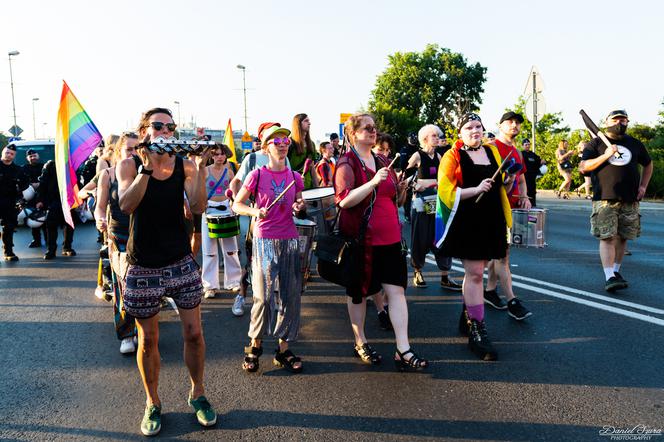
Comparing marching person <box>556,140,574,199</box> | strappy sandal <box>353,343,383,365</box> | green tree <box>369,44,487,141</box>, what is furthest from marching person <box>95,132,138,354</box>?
green tree <box>369,44,487,141</box>

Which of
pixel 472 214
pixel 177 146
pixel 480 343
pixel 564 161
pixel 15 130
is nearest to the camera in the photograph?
pixel 177 146

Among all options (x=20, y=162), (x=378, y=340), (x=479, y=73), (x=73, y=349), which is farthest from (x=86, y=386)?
(x=479, y=73)

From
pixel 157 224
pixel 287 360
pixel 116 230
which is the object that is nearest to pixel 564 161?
pixel 287 360

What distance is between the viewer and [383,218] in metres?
4.24

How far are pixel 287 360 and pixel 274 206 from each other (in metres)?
1.20

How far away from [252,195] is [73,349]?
220cm

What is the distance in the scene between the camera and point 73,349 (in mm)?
4898

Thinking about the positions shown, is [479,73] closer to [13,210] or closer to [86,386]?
[13,210]

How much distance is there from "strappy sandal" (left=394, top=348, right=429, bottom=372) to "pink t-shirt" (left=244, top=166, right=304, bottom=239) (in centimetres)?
123

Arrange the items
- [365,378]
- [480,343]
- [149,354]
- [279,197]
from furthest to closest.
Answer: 1. [480,343]
2. [279,197]
3. [365,378]
4. [149,354]

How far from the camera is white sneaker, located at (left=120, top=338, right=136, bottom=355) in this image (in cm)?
471

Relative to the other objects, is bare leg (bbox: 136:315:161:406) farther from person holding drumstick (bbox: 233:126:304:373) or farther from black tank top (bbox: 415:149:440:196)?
black tank top (bbox: 415:149:440:196)

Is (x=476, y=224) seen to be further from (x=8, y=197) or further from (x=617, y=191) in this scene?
(x=8, y=197)

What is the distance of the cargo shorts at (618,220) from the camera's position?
6.47 m
